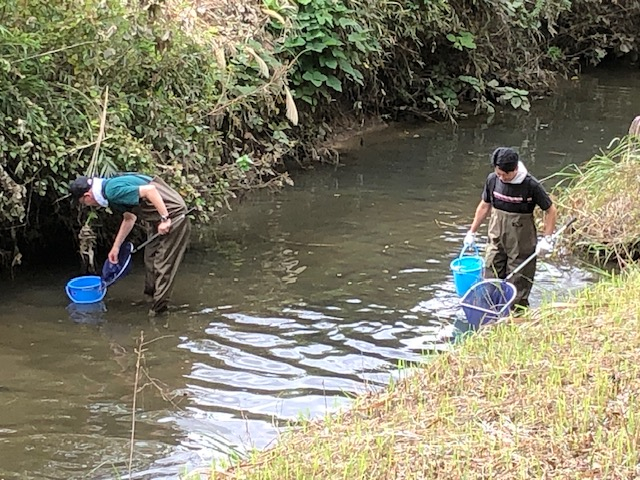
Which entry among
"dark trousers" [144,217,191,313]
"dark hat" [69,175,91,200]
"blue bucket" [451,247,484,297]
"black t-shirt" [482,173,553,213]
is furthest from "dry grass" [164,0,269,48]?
"black t-shirt" [482,173,553,213]

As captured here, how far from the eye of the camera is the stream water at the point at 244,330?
5902 mm

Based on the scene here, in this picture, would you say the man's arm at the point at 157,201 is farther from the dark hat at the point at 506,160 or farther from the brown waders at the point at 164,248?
the dark hat at the point at 506,160

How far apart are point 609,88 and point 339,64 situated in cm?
882

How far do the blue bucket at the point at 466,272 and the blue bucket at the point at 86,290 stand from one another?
3136mm

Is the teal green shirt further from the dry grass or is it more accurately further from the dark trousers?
the dry grass

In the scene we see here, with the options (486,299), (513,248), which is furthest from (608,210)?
(486,299)

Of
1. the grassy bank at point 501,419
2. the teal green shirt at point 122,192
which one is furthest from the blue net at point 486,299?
the teal green shirt at point 122,192

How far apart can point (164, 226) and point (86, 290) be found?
0.91 meters

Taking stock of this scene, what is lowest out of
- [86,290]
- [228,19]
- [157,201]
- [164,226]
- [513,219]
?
[86,290]

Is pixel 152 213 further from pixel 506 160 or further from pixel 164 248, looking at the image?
pixel 506 160

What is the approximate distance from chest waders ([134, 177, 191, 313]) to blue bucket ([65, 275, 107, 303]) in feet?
1.39

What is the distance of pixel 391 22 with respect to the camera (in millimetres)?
15172

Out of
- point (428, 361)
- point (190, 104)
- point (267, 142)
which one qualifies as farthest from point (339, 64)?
point (428, 361)

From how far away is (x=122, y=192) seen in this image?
25.7ft
